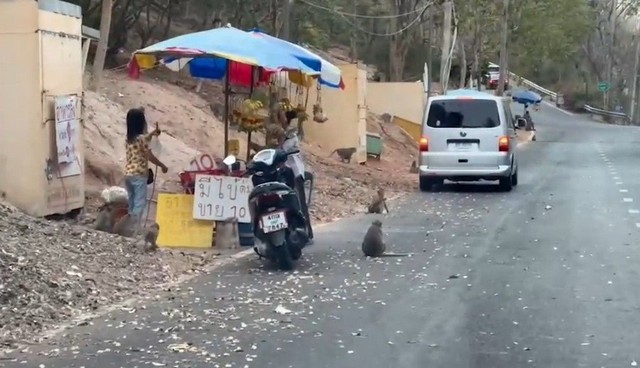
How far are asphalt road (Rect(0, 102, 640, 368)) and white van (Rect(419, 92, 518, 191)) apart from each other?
16.2 feet

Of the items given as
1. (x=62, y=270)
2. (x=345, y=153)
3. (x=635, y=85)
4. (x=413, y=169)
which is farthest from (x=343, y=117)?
(x=635, y=85)

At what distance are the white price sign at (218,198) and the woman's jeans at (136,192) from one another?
0.61 meters

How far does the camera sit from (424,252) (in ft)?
41.9

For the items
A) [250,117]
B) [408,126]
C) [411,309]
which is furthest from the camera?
[408,126]

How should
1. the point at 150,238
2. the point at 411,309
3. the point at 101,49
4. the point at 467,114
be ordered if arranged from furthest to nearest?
the point at 467,114 → the point at 101,49 → the point at 150,238 → the point at 411,309

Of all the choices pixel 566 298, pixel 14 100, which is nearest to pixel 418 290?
pixel 566 298

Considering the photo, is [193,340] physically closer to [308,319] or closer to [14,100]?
[308,319]

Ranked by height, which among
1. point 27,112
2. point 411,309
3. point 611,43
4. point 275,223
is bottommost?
point 411,309

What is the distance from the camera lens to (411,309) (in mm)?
9273

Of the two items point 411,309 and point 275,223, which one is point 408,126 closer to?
point 275,223

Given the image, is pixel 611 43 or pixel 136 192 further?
pixel 611 43

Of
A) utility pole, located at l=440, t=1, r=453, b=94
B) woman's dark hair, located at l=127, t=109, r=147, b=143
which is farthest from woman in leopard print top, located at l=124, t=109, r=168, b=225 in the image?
utility pole, located at l=440, t=1, r=453, b=94

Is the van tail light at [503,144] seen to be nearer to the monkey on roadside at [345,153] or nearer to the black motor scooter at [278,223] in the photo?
the monkey on roadside at [345,153]

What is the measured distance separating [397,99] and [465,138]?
16186 mm
